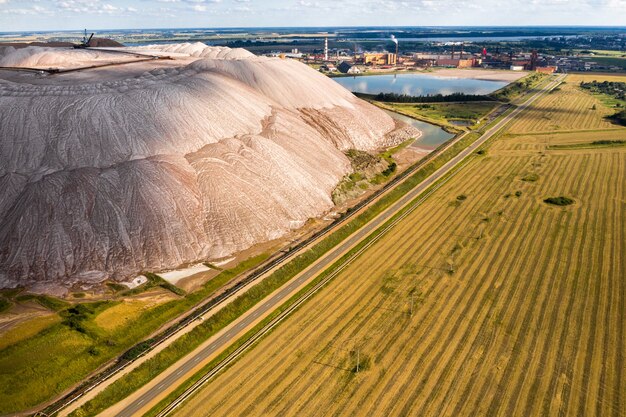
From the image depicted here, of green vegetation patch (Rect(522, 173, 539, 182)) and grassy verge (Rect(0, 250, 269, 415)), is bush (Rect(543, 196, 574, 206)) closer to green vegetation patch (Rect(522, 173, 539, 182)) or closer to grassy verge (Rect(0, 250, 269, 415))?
green vegetation patch (Rect(522, 173, 539, 182))

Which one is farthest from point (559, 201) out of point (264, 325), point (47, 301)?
point (47, 301)

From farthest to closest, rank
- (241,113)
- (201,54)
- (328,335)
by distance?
1. (201,54)
2. (241,113)
3. (328,335)

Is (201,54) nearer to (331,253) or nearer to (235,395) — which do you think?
(331,253)

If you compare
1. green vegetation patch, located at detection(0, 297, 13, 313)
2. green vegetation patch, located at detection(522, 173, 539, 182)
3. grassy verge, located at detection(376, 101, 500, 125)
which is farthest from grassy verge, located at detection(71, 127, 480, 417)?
grassy verge, located at detection(376, 101, 500, 125)

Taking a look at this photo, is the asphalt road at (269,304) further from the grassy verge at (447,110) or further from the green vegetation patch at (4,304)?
the grassy verge at (447,110)

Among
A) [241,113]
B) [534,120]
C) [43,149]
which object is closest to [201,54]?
[241,113]

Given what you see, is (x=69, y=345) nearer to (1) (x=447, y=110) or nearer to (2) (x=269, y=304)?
(2) (x=269, y=304)

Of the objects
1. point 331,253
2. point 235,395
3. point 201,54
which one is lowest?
point 235,395
